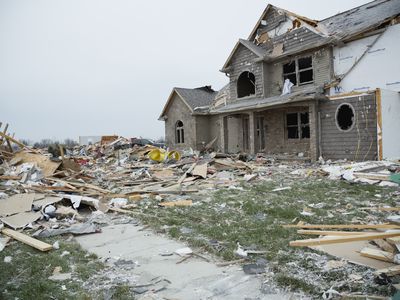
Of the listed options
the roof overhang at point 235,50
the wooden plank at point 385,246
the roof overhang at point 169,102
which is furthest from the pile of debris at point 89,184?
the roof overhang at point 169,102

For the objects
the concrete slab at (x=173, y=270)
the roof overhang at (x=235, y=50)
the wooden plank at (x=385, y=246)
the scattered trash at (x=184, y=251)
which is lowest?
the concrete slab at (x=173, y=270)

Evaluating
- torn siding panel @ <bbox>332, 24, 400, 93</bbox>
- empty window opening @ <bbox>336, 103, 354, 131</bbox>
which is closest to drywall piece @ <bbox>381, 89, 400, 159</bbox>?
torn siding panel @ <bbox>332, 24, 400, 93</bbox>

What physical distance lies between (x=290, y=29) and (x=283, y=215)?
14148 mm

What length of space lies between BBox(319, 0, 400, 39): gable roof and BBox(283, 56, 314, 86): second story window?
74.9 inches

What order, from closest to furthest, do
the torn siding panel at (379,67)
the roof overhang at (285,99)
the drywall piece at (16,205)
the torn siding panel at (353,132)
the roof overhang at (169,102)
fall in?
the drywall piece at (16,205) → the torn siding panel at (379,67) → the torn siding panel at (353,132) → the roof overhang at (285,99) → the roof overhang at (169,102)

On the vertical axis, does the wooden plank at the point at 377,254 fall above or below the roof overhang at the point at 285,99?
below

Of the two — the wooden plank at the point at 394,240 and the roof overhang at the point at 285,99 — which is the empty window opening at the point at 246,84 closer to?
the roof overhang at the point at 285,99

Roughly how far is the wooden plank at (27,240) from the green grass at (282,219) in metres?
1.88

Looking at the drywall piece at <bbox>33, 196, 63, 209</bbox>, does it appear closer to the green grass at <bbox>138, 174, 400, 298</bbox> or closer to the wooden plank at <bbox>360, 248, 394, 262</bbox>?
the green grass at <bbox>138, 174, 400, 298</bbox>

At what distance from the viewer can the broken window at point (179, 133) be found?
83.5 ft

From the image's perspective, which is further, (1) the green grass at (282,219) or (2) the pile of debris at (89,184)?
(2) the pile of debris at (89,184)

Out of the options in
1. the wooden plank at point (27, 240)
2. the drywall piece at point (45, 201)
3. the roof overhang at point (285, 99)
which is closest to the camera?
the wooden plank at point (27, 240)

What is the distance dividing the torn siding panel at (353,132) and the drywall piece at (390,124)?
44 centimetres

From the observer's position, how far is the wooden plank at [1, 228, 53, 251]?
4536mm
